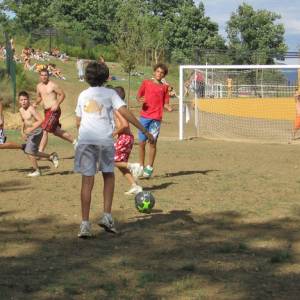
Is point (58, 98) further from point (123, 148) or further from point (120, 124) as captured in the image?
point (120, 124)

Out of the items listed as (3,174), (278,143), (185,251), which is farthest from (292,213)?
(278,143)

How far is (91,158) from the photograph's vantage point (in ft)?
22.1

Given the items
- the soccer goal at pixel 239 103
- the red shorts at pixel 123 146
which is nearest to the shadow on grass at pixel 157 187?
the red shorts at pixel 123 146

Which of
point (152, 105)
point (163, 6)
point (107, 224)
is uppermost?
point (163, 6)

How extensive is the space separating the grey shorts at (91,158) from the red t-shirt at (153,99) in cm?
425

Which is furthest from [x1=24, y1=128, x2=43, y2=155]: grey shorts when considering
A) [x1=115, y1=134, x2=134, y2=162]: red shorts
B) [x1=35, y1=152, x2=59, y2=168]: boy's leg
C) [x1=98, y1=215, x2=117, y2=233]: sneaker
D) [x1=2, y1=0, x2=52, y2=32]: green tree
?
[x1=2, y1=0, x2=52, y2=32]: green tree

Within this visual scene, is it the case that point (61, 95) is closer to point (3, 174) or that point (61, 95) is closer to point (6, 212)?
point (3, 174)

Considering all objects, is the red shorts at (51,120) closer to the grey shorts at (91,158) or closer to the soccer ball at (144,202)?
the soccer ball at (144,202)

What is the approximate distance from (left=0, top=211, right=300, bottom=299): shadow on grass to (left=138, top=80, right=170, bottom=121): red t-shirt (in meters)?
3.45

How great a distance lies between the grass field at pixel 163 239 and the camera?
4.97 m

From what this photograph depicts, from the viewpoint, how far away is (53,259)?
5797 mm

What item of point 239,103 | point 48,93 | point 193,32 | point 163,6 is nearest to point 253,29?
point 193,32

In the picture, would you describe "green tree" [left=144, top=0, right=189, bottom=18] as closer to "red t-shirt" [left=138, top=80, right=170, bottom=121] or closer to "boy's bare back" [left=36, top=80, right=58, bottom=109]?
"boy's bare back" [left=36, top=80, right=58, bottom=109]

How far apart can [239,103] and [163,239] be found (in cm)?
2108
